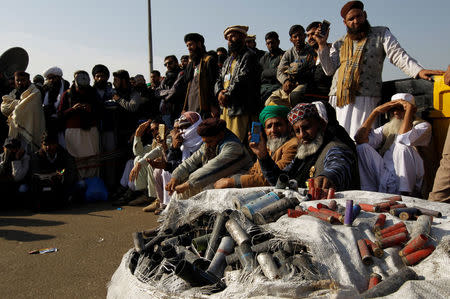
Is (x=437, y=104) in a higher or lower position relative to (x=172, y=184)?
higher

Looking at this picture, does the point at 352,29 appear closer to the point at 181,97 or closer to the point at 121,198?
the point at 181,97

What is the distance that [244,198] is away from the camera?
3100mm

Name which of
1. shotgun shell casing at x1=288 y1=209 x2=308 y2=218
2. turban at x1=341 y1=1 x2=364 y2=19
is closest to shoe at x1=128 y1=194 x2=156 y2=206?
turban at x1=341 y1=1 x2=364 y2=19

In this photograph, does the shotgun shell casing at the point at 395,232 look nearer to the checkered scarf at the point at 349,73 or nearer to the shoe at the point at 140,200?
the checkered scarf at the point at 349,73

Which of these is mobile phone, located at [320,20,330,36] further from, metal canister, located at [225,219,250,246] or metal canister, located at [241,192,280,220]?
metal canister, located at [225,219,250,246]

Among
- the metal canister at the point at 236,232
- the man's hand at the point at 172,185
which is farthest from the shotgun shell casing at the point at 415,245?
the man's hand at the point at 172,185

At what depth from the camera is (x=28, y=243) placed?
16.4 ft

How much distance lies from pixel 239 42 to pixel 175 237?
13.5ft

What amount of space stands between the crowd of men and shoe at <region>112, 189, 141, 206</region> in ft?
0.06

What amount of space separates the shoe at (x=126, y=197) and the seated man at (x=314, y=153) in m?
4.14

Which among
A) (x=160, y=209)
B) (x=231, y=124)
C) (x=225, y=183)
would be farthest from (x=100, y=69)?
(x=225, y=183)

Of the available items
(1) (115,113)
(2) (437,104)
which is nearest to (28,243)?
(1) (115,113)

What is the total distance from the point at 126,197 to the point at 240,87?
3000 mm

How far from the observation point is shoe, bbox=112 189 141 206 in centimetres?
722
